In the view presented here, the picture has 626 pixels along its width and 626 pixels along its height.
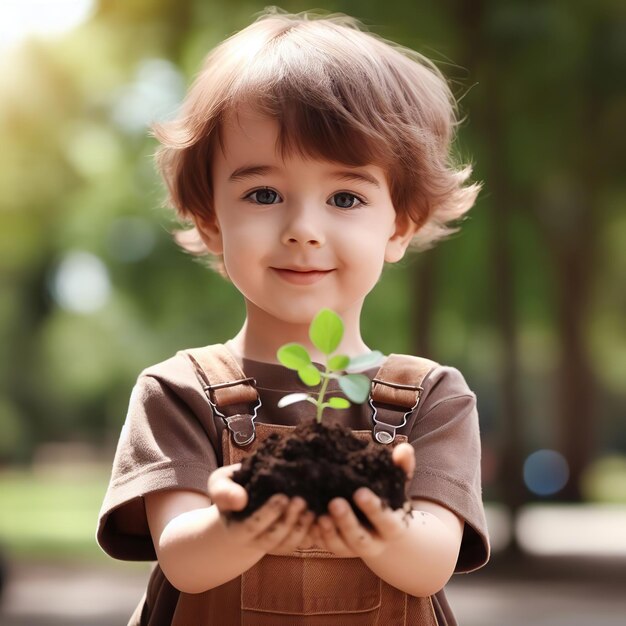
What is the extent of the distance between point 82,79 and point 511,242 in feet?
16.1

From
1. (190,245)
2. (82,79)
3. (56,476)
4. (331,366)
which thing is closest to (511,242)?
(82,79)

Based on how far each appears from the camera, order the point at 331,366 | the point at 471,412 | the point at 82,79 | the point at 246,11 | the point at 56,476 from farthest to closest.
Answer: the point at 56,476
the point at 82,79
the point at 246,11
the point at 471,412
the point at 331,366

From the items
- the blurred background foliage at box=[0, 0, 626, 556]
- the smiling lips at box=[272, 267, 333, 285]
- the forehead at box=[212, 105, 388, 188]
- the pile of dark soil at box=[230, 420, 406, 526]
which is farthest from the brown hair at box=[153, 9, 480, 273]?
the blurred background foliage at box=[0, 0, 626, 556]

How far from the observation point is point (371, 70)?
77.5 inches

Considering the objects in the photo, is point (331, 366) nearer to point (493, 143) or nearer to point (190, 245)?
point (190, 245)

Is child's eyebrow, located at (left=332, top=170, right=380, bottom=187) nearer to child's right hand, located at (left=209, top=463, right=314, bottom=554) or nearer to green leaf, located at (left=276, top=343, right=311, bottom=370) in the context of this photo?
green leaf, located at (left=276, top=343, right=311, bottom=370)

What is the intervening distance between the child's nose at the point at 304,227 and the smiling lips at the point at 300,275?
0.19 feet

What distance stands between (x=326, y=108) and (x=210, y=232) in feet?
1.36

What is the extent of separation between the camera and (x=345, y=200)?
193cm

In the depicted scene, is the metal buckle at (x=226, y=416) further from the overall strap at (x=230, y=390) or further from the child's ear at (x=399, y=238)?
the child's ear at (x=399, y=238)

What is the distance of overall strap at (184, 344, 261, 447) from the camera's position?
6.14ft

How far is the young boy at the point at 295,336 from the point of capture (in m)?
1.83

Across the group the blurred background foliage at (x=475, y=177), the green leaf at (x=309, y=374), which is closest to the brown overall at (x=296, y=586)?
the green leaf at (x=309, y=374)

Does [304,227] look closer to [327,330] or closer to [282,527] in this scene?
[327,330]
